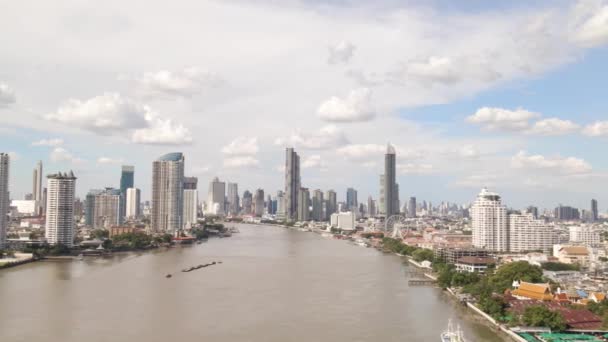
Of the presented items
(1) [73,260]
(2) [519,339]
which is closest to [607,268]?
(2) [519,339]

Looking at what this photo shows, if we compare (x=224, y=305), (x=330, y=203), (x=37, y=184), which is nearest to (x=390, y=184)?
(x=330, y=203)

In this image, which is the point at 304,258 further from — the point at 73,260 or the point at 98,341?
the point at 98,341

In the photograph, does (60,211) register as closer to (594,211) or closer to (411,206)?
(594,211)

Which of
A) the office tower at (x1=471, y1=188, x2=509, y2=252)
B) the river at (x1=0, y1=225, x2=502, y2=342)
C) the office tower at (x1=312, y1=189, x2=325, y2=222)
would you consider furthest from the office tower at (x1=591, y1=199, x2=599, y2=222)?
the river at (x1=0, y1=225, x2=502, y2=342)

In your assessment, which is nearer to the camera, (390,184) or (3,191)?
(3,191)

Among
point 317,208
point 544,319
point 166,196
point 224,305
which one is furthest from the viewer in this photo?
point 317,208

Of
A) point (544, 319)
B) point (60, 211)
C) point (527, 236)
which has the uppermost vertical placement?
point (60, 211)

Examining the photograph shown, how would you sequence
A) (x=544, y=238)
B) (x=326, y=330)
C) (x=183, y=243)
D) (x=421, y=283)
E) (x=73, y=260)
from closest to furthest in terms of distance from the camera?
(x=326, y=330) < (x=421, y=283) < (x=73, y=260) < (x=544, y=238) < (x=183, y=243)
